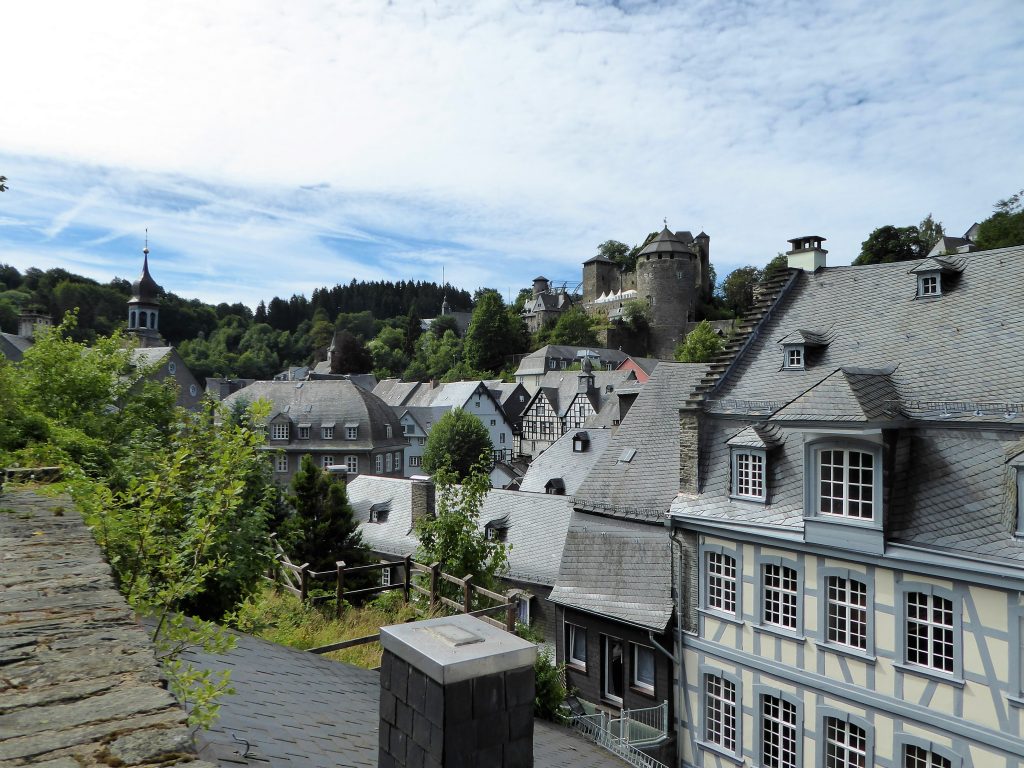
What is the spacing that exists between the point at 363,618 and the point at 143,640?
967 centimetres

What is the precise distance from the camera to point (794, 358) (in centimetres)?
1605

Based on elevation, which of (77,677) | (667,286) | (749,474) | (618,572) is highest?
(667,286)

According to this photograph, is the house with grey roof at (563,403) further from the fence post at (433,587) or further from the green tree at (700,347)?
the fence post at (433,587)

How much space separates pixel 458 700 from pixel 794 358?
14.2 metres

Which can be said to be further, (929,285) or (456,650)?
(929,285)

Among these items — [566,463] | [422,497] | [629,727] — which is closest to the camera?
[629,727]

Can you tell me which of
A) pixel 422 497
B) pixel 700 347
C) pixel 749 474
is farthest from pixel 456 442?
pixel 749 474

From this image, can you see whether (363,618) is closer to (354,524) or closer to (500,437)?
(354,524)

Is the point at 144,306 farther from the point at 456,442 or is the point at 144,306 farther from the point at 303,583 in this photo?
the point at 303,583

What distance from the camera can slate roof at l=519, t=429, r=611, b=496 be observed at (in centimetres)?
3092

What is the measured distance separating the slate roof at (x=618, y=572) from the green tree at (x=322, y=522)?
7095mm

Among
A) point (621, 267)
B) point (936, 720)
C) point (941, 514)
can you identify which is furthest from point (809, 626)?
point (621, 267)

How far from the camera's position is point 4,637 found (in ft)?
9.28

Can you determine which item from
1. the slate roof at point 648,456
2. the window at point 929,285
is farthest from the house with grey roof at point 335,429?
the window at point 929,285
